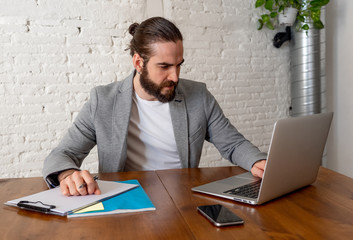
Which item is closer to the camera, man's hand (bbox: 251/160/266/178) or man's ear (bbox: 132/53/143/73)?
man's hand (bbox: 251/160/266/178)

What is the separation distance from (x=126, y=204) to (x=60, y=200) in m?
0.21

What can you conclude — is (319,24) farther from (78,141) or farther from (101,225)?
(101,225)

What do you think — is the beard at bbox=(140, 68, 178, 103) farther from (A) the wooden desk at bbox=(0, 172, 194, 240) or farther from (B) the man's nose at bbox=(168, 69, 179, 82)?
(A) the wooden desk at bbox=(0, 172, 194, 240)

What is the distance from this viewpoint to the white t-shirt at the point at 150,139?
1808 millimetres

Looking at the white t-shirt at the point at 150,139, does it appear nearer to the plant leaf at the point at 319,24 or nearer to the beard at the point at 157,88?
the beard at the point at 157,88

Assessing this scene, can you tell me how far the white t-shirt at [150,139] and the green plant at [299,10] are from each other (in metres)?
1.88

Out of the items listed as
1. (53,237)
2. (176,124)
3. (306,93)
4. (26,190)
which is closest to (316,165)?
(176,124)

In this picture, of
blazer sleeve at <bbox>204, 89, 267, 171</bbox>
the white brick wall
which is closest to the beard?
Answer: blazer sleeve at <bbox>204, 89, 267, 171</bbox>

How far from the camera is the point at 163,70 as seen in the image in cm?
179

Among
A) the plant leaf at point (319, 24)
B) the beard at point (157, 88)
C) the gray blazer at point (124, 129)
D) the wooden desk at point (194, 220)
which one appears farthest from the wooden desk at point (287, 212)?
the plant leaf at point (319, 24)

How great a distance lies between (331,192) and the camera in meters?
1.16

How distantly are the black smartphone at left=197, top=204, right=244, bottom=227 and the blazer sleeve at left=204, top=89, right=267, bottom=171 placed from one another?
20.8 inches

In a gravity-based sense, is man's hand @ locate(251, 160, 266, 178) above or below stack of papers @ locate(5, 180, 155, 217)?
below

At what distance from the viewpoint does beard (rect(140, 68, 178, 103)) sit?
1774mm
